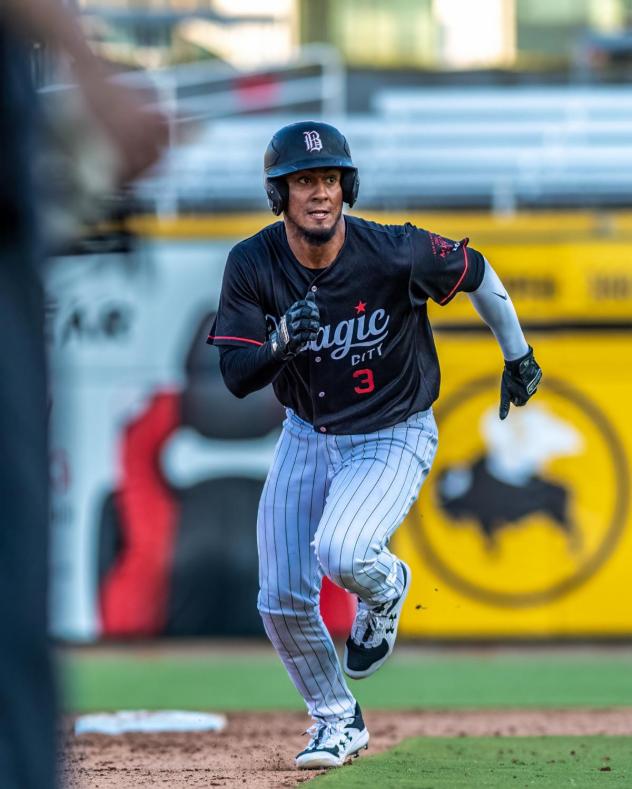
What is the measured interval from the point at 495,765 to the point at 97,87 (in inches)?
135

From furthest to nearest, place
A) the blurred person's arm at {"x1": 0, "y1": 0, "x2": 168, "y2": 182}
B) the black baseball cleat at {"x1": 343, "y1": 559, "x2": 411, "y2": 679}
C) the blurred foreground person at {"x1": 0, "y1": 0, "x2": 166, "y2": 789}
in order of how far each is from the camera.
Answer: the black baseball cleat at {"x1": 343, "y1": 559, "x2": 411, "y2": 679}, the blurred foreground person at {"x1": 0, "y1": 0, "x2": 166, "y2": 789}, the blurred person's arm at {"x1": 0, "y1": 0, "x2": 168, "y2": 182}

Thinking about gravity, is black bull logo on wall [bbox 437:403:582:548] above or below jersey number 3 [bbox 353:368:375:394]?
below

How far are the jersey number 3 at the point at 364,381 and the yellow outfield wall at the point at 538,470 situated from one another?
4803 millimetres

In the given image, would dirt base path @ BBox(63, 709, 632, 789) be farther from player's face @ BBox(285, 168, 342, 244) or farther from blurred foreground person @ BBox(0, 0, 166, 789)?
blurred foreground person @ BBox(0, 0, 166, 789)

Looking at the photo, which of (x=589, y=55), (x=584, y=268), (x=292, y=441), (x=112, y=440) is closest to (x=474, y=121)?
(x=589, y=55)

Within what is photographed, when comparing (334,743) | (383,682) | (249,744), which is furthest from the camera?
(383,682)

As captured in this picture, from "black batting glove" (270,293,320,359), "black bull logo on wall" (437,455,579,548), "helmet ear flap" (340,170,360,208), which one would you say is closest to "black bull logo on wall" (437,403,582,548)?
"black bull logo on wall" (437,455,579,548)

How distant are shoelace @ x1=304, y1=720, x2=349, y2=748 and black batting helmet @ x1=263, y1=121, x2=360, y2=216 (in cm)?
178

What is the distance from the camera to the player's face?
443 centimetres

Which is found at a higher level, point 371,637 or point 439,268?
point 439,268

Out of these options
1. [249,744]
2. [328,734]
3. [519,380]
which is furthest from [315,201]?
[249,744]

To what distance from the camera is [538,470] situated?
950cm

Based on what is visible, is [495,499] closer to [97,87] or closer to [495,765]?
[495,765]

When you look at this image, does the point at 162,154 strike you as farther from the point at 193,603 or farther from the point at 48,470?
the point at 193,603
